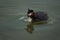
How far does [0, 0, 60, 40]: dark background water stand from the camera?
1065 mm

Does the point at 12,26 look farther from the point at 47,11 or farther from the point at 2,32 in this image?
the point at 47,11

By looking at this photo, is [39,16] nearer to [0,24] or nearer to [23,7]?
[23,7]

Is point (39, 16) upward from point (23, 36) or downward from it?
upward

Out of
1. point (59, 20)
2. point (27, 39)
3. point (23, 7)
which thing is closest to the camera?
point (27, 39)

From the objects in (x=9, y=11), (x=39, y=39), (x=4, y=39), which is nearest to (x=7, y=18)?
(x=9, y=11)

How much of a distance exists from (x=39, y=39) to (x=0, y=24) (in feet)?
1.02

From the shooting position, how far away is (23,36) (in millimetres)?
1062

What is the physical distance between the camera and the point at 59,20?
3.81 feet

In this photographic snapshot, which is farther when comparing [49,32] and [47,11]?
[47,11]

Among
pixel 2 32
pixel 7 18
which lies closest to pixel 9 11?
pixel 7 18

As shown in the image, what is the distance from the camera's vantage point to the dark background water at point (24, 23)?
1.07 meters

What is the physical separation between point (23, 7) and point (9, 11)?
12 centimetres

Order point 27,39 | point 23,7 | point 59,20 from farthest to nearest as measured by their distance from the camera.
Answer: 1. point 23,7
2. point 59,20
3. point 27,39

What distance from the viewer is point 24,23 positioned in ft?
3.75
